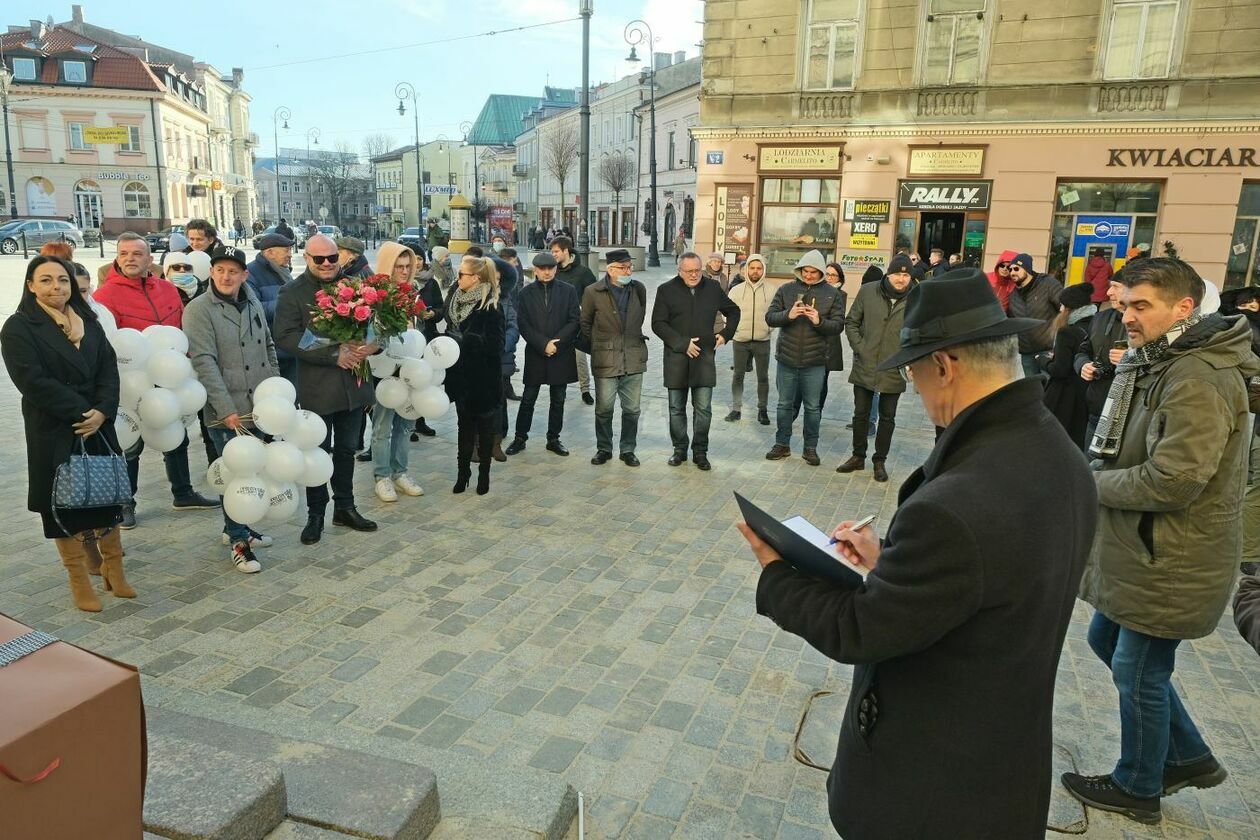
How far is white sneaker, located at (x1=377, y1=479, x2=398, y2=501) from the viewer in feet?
22.1

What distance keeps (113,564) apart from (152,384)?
1.26m

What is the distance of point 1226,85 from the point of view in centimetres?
1548

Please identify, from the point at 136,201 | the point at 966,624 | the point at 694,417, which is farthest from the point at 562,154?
the point at 966,624

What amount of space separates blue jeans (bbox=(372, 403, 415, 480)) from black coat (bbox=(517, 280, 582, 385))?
1.68 m

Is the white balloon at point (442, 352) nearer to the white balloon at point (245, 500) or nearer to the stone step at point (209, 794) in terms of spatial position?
the white balloon at point (245, 500)

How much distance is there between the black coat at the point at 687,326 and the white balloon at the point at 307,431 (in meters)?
3.39

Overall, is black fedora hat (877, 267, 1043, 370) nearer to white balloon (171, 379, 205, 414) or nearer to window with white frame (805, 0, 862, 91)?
white balloon (171, 379, 205, 414)

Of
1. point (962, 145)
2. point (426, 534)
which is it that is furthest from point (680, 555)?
point (962, 145)

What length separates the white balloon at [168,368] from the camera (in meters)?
Answer: 5.34

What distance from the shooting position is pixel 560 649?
14.5ft

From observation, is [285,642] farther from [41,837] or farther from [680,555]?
[41,837]

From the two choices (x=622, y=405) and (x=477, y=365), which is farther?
(x=622, y=405)

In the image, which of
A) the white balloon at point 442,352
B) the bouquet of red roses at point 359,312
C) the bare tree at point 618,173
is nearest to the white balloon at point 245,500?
the bouquet of red roses at point 359,312

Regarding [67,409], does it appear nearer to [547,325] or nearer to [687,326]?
[547,325]
